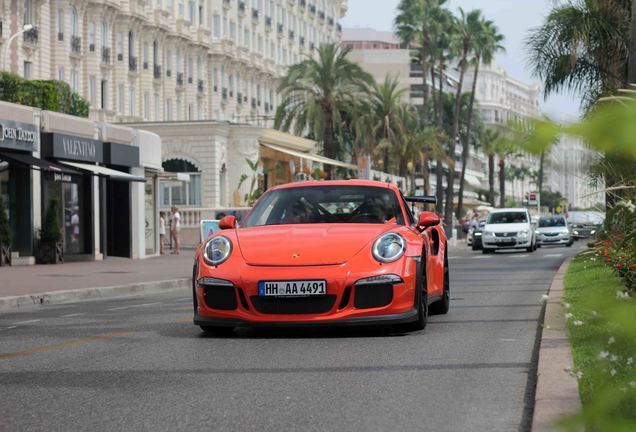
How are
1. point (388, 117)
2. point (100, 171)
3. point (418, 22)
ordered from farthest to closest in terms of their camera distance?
point (418, 22)
point (388, 117)
point (100, 171)

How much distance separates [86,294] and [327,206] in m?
9.52

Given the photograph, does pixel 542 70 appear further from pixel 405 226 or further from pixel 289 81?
pixel 289 81

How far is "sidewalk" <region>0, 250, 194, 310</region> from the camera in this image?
18391 millimetres

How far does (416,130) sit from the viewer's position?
9081 cm

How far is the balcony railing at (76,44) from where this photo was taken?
62.7 m

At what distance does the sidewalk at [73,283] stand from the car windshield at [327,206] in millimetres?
7338

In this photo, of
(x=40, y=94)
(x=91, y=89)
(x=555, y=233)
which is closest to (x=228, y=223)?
(x=40, y=94)

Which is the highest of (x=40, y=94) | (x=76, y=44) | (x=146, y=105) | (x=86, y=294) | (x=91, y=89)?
(x=76, y=44)

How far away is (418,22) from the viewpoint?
8850 cm

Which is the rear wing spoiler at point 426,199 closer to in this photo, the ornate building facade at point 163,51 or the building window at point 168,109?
the ornate building facade at point 163,51

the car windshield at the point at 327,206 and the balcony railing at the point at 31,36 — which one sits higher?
the balcony railing at the point at 31,36

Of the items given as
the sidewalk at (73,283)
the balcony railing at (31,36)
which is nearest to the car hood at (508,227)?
the sidewalk at (73,283)

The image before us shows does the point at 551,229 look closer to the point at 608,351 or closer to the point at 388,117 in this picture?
the point at 388,117

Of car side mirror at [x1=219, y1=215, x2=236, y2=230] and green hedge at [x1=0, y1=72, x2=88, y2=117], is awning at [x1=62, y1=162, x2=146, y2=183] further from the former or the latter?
car side mirror at [x1=219, y1=215, x2=236, y2=230]
